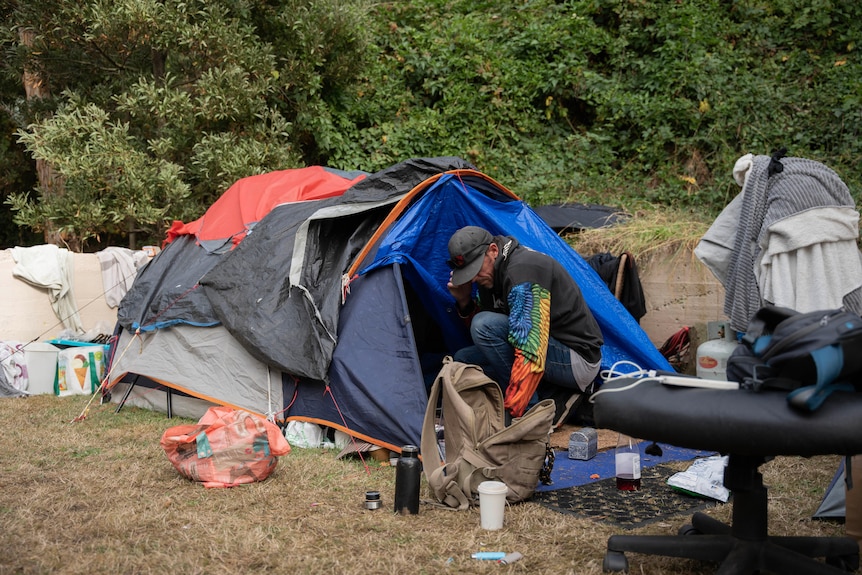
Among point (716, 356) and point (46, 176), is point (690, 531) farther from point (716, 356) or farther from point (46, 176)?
point (46, 176)

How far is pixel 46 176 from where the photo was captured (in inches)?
364

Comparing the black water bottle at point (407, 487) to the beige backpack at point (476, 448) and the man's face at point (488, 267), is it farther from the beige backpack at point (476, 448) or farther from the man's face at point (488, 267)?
the man's face at point (488, 267)

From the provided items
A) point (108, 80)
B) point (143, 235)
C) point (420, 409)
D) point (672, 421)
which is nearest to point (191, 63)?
point (108, 80)

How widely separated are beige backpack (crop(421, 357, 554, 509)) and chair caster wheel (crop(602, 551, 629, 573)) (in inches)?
33.5

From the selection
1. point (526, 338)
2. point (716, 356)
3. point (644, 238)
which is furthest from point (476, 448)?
point (644, 238)

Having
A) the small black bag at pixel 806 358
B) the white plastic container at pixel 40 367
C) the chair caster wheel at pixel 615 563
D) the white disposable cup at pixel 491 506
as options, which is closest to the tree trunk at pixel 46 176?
the white plastic container at pixel 40 367

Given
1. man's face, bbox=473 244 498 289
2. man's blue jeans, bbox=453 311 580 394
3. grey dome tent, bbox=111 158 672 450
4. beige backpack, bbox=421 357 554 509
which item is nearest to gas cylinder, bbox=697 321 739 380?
grey dome tent, bbox=111 158 672 450

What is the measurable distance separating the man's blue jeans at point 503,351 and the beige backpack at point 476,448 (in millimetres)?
783

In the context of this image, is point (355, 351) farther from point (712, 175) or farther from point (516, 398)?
point (712, 175)

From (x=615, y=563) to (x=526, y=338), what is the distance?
1517 millimetres

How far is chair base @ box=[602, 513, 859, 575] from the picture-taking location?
223 centimetres

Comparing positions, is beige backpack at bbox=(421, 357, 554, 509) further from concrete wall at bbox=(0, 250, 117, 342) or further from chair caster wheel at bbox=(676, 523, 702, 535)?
concrete wall at bbox=(0, 250, 117, 342)

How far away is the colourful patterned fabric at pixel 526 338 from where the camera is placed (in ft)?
12.6

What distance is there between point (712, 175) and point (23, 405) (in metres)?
7.75
